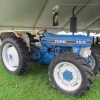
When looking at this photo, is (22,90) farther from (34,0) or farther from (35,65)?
(34,0)

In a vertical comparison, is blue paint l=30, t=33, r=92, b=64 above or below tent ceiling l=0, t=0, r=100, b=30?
below

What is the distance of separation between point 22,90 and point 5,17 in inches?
297

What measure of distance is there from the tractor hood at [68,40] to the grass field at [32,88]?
722 mm

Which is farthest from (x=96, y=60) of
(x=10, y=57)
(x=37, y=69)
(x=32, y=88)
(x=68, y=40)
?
(x=10, y=57)

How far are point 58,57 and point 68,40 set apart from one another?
449mm

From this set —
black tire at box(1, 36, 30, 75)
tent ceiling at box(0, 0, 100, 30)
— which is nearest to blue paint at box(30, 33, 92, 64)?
black tire at box(1, 36, 30, 75)

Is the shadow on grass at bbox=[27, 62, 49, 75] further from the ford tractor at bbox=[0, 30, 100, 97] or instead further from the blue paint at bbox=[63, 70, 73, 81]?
the blue paint at bbox=[63, 70, 73, 81]

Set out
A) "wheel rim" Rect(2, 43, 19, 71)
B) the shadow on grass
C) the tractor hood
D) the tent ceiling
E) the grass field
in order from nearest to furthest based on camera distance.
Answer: the grass field
the tractor hood
"wheel rim" Rect(2, 43, 19, 71)
the shadow on grass
the tent ceiling

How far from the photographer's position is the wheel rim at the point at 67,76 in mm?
2105

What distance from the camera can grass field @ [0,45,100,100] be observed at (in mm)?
2070

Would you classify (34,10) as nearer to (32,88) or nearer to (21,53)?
(21,53)

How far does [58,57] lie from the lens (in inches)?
85.7

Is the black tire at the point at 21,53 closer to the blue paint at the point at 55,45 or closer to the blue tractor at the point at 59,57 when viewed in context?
the blue tractor at the point at 59,57

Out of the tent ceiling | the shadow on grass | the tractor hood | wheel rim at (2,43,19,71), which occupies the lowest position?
the shadow on grass
